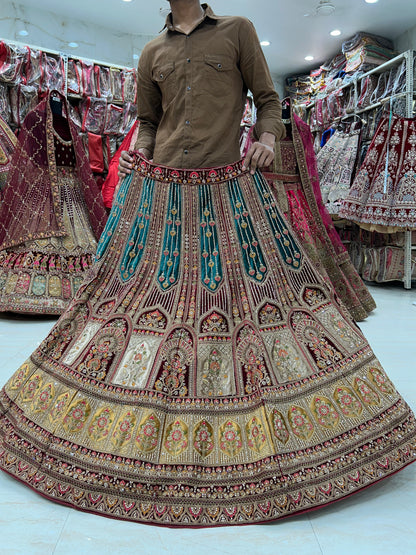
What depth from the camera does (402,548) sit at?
882 millimetres

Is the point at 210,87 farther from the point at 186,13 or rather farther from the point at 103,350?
the point at 103,350

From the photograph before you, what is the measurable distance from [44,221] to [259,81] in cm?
217

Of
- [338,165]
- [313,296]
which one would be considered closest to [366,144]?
[338,165]

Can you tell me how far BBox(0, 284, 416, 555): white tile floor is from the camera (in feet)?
2.87

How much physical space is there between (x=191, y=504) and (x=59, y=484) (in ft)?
1.04

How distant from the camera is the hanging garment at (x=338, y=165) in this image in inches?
187

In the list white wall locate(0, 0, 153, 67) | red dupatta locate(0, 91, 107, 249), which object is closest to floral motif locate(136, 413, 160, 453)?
red dupatta locate(0, 91, 107, 249)

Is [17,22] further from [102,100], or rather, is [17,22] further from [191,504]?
[191,504]

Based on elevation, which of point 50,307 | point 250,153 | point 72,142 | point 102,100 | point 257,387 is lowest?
point 50,307

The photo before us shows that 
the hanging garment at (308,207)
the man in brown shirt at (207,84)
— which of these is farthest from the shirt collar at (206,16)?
the hanging garment at (308,207)

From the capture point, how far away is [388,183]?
420 cm

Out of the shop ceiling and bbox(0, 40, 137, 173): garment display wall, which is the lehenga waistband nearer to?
bbox(0, 40, 137, 173): garment display wall

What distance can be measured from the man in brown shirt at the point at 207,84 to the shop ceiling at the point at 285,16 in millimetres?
4482

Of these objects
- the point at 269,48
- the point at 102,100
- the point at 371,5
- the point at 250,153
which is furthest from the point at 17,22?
the point at 250,153
